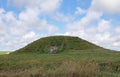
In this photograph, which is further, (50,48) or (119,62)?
(50,48)

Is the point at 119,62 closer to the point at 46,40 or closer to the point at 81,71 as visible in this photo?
the point at 81,71

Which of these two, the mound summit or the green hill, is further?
the mound summit

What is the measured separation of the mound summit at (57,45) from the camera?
64562mm

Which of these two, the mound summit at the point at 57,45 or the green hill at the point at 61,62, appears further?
the mound summit at the point at 57,45

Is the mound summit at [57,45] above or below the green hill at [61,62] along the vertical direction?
above

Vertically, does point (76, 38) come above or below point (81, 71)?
above

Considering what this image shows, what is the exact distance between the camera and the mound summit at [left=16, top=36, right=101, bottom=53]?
212 feet

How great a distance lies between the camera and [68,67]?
16531 millimetres

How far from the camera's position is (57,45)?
222ft

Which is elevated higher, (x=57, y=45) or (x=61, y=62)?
(x=57, y=45)

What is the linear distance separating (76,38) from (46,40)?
29.1 ft

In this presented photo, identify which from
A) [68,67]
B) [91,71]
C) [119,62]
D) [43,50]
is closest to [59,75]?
[68,67]

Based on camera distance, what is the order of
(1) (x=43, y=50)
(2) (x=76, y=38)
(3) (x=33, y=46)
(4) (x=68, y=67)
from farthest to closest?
1. (2) (x=76, y=38)
2. (3) (x=33, y=46)
3. (1) (x=43, y=50)
4. (4) (x=68, y=67)

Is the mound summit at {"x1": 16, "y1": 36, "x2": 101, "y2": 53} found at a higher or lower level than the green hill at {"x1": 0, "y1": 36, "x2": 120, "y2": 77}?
higher
